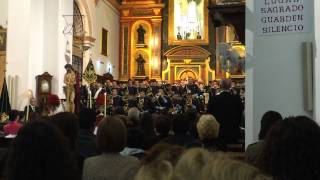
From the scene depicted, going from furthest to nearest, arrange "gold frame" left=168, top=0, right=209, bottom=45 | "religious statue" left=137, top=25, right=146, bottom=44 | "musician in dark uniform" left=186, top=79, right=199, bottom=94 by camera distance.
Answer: "religious statue" left=137, top=25, right=146, bottom=44, "gold frame" left=168, top=0, right=209, bottom=45, "musician in dark uniform" left=186, top=79, right=199, bottom=94

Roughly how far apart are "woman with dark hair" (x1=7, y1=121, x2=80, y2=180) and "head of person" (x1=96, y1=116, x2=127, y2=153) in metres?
1.13

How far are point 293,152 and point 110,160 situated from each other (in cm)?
143

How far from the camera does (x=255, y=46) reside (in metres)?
5.59

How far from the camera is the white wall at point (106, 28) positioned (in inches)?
765

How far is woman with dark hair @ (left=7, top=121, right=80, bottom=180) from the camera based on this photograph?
1.62 metres

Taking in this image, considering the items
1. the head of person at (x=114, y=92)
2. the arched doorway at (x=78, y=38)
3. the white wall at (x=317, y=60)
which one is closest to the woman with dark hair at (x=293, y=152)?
the white wall at (x=317, y=60)

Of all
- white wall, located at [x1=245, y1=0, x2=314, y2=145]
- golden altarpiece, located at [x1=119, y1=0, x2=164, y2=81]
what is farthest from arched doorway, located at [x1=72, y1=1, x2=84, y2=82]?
white wall, located at [x1=245, y1=0, x2=314, y2=145]

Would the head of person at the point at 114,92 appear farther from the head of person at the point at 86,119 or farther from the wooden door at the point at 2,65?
the head of person at the point at 86,119

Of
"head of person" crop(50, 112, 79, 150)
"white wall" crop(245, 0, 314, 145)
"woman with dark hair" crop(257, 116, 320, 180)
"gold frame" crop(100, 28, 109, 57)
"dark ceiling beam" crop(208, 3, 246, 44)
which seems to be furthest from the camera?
"gold frame" crop(100, 28, 109, 57)

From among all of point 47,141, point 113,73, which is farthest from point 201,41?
point 47,141

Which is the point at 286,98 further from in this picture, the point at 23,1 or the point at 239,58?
the point at 23,1

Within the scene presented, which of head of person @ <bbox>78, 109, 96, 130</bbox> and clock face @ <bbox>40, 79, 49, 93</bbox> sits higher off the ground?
clock face @ <bbox>40, 79, 49, 93</bbox>

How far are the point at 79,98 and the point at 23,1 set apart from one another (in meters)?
3.63

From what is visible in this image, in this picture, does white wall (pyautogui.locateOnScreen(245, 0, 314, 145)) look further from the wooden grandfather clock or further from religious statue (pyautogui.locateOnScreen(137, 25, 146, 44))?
religious statue (pyautogui.locateOnScreen(137, 25, 146, 44))
